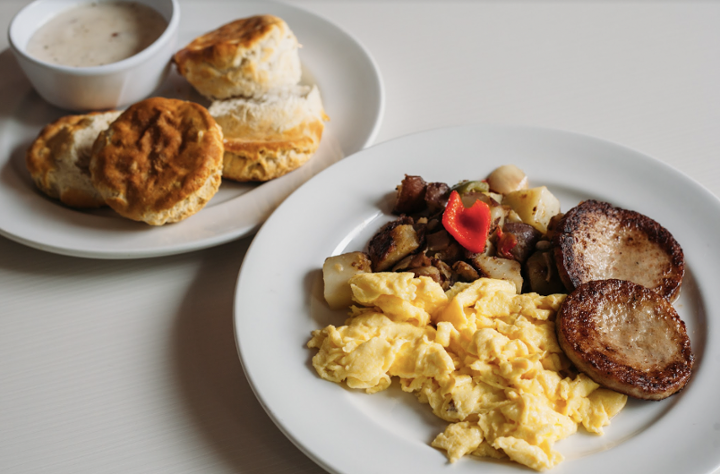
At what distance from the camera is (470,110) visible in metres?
4.03

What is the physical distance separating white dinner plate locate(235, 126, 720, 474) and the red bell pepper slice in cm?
41

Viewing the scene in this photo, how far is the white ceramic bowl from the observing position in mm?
3404

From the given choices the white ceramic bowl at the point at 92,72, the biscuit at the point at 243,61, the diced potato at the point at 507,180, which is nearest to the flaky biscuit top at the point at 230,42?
the biscuit at the point at 243,61

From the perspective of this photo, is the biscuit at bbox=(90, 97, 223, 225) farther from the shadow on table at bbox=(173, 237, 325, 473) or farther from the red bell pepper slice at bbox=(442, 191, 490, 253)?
→ the red bell pepper slice at bbox=(442, 191, 490, 253)

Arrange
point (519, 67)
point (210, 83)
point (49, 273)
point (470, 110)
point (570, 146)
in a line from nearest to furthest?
point (49, 273) → point (570, 146) → point (210, 83) → point (470, 110) → point (519, 67)

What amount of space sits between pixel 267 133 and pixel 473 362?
1785 millimetres

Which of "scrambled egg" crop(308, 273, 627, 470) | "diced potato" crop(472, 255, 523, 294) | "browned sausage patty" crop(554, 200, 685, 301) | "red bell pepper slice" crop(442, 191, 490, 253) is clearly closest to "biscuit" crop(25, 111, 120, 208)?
"scrambled egg" crop(308, 273, 627, 470)

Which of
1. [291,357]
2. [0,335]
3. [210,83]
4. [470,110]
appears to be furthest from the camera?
[470,110]

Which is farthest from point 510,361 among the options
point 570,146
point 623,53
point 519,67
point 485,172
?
point 623,53

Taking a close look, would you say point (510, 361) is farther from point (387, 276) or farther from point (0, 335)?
point (0, 335)

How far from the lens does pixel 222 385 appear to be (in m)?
2.52

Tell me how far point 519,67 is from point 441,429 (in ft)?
10.2

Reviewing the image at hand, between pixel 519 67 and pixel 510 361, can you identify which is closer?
pixel 510 361

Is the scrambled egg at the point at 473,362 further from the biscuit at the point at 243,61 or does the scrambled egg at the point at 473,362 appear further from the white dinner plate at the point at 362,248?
the biscuit at the point at 243,61
